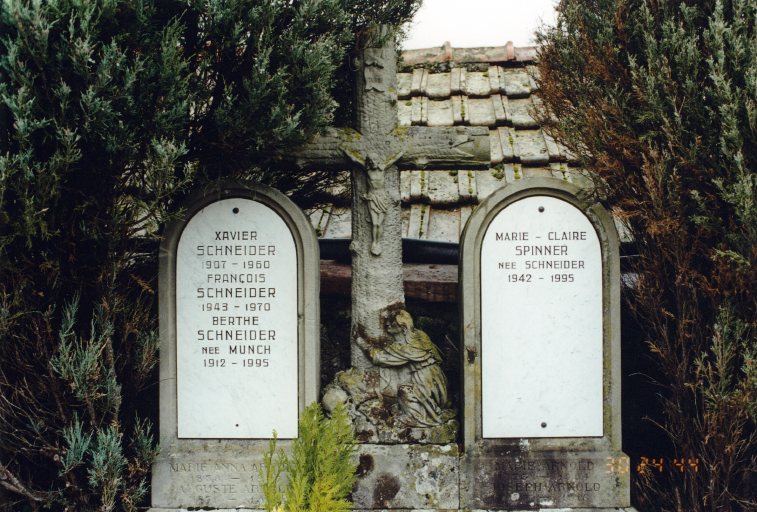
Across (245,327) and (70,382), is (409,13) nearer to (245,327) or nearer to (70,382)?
(245,327)

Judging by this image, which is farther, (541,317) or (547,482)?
(541,317)

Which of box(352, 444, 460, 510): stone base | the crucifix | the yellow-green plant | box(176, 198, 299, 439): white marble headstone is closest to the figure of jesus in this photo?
the crucifix

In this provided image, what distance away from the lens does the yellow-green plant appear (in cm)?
329

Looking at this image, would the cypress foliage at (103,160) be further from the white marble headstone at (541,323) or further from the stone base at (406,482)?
the white marble headstone at (541,323)

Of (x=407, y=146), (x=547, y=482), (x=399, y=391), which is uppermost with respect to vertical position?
(x=407, y=146)

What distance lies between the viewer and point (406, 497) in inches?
153

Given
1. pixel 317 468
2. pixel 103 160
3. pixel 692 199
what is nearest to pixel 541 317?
pixel 692 199

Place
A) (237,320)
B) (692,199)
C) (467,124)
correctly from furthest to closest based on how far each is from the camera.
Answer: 1. (467,124)
2. (237,320)
3. (692,199)

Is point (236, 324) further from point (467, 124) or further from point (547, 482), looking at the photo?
point (467, 124)

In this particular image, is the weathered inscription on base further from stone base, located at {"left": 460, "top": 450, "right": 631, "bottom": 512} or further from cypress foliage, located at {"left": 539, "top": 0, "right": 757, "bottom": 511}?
cypress foliage, located at {"left": 539, "top": 0, "right": 757, "bottom": 511}

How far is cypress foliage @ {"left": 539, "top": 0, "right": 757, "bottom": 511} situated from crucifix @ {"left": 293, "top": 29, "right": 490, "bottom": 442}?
36.1 inches

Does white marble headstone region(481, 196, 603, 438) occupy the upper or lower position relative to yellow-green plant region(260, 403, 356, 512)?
upper

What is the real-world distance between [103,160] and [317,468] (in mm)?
1978

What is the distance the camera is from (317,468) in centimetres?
344
